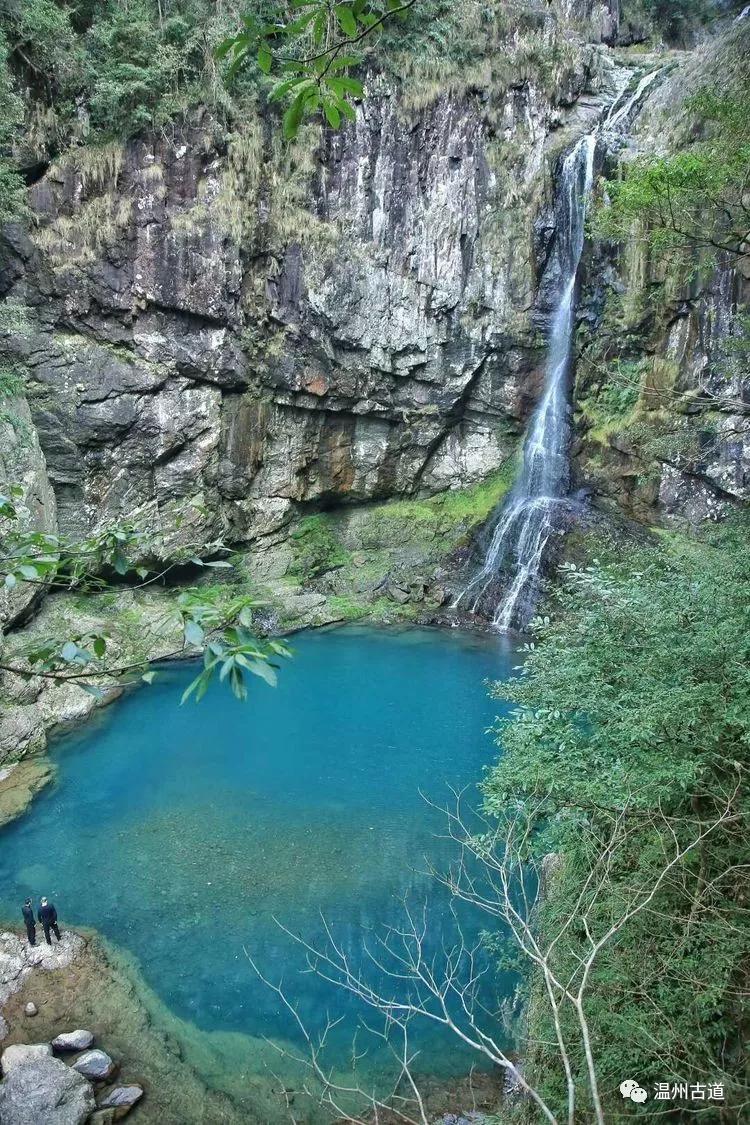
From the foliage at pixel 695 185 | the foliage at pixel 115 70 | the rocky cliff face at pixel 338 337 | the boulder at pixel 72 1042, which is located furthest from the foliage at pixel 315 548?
the boulder at pixel 72 1042

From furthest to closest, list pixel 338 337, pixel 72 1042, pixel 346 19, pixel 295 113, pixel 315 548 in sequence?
pixel 315 548 → pixel 338 337 → pixel 72 1042 → pixel 295 113 → pixel 346 19

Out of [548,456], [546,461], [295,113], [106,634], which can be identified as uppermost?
[295,113]

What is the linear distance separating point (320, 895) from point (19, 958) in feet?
11.0

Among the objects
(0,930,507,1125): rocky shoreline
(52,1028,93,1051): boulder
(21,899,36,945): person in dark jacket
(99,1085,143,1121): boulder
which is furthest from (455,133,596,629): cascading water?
(99,1085,143,1121): boulder

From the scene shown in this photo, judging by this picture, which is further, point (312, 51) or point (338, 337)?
point (338, 337)

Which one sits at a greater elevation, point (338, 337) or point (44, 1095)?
point (338, 337)

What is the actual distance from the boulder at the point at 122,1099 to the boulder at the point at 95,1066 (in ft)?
0.57

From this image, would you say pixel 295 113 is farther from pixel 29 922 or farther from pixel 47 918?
pixel 29 922

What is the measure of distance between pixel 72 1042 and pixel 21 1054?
1.41 feet

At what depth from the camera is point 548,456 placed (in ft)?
59.1

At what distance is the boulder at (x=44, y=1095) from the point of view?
5.25m

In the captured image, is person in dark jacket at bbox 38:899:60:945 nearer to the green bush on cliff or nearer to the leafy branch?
the leafy branch

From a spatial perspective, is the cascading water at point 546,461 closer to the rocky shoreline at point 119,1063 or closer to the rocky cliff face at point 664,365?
the rocky cliff face at point 664,365

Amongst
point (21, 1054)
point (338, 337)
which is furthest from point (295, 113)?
point (338, 337)
